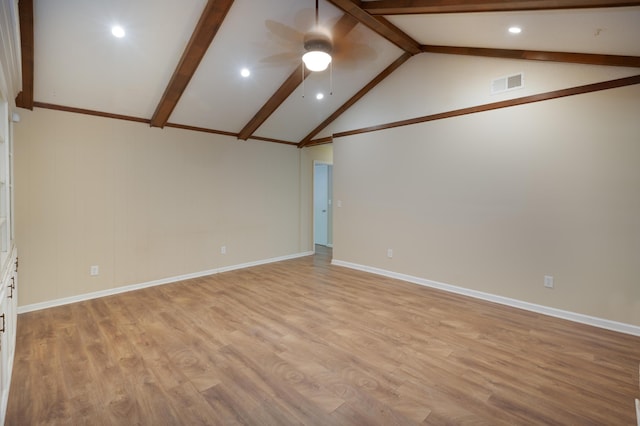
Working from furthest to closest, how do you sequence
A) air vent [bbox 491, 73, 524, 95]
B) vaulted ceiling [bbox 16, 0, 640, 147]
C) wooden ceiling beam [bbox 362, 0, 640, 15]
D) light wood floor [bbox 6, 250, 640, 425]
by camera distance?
air vent [bbox 491, 73, 524, 95] < vaulted ceiling [bbox 16, 0, 640, 147] < wooden ceiling beam [bbox 362, 0, 640, 15] < light wood floor [bbox 6, 250, 640, 425]

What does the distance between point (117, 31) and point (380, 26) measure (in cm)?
274

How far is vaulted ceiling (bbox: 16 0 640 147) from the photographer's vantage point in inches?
104

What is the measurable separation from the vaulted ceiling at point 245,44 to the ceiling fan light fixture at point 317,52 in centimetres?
36

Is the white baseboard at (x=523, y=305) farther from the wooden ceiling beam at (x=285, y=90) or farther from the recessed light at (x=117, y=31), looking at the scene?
the recessed light at (x=117, y=31)

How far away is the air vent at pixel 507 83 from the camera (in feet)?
11.5

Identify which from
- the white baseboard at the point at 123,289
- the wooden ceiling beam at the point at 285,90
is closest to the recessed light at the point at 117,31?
the wooden ceiling beam at the point at 285,90

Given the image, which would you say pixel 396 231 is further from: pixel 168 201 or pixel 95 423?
pixel 95 423

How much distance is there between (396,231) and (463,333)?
6.88ft

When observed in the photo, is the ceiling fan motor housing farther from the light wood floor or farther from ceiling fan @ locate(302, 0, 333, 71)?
the light wood floor

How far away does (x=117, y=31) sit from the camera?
2908mm

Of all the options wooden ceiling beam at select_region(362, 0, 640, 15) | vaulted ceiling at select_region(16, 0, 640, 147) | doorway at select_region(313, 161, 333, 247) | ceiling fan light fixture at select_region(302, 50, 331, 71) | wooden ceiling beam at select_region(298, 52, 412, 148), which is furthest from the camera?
doorway at select_region(313, 161, 333, 247)

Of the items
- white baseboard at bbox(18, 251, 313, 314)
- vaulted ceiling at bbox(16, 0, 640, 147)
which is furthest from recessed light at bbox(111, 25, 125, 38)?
white baseboard at bbox(18, 251, 313, 314)

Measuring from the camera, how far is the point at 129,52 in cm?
319

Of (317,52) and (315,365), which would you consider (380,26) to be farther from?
(315,365)
